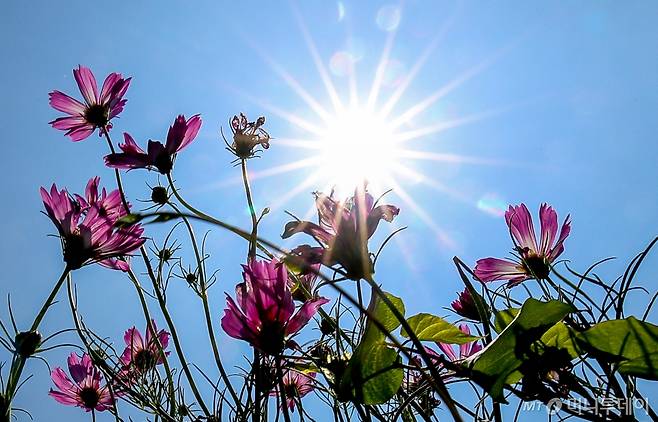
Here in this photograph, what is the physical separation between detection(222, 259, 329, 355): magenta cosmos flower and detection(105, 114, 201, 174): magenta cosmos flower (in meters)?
0.26

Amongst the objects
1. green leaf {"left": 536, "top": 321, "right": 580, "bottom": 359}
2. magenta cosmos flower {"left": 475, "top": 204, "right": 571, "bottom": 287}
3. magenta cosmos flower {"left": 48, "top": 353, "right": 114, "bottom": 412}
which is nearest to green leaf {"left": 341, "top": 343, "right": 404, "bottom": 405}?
green leaf {"left": 536, "top": 321, "right": 580, "bottom": 359}

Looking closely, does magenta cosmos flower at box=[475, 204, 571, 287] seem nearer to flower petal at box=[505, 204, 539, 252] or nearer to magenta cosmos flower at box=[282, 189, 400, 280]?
flower petal at box=[505, 204, 539, 252]

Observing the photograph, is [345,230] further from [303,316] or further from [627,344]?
[627,344]

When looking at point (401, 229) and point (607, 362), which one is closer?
point (607, 362)

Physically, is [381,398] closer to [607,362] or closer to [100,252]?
[607,362]

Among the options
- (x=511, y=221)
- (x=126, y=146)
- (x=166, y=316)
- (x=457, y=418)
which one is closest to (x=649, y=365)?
(x=457, y=418)

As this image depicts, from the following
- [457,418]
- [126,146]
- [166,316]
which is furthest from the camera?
[126,146]

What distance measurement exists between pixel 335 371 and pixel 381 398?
0.28 ft

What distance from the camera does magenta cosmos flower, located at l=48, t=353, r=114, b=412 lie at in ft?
2.68

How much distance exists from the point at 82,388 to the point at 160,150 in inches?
15.2

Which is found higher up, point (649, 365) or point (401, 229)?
point (401, 229)

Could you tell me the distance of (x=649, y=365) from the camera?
1.22ft

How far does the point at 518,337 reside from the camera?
37 centimetres

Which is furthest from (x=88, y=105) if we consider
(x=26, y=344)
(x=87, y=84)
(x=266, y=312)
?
(x=266, y=312)
